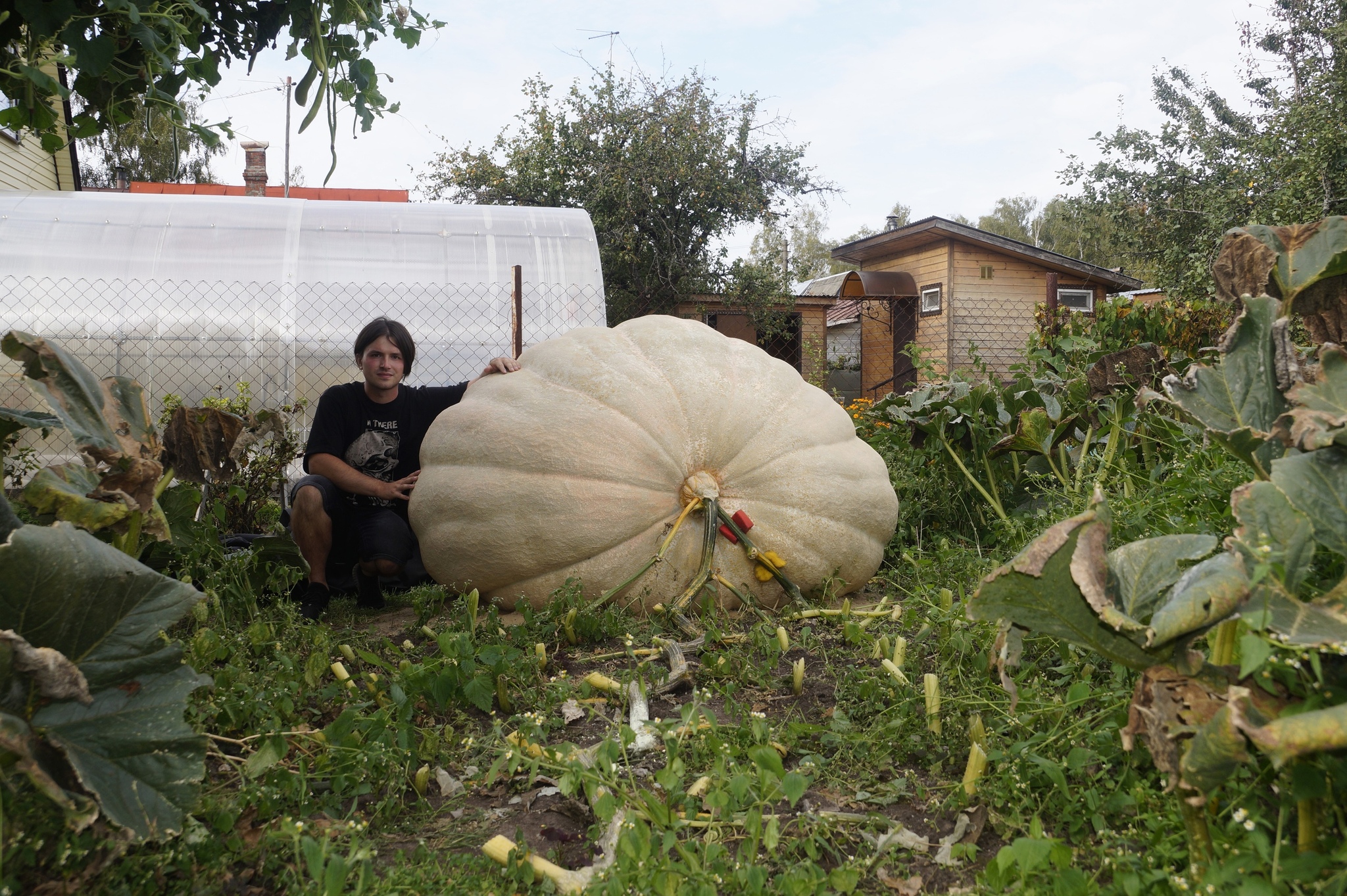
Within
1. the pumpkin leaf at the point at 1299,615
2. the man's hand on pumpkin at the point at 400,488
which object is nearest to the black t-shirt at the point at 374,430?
the man's hand on pumpkin at the point at 400,488

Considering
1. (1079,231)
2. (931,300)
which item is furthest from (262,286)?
(1079,231)

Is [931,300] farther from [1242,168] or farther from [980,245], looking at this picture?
[1242,168]

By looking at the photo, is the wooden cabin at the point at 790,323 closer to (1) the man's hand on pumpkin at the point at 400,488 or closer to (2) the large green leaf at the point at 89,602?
(1) the man's hand on pumpkin at the point at 400,488

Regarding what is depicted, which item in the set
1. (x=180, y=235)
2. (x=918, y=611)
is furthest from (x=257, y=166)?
(x=918, y=611)

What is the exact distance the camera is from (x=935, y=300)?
1622cm

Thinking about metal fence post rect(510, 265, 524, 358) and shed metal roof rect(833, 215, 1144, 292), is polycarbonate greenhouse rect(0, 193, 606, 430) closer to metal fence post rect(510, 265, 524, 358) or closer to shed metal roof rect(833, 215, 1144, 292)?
metal fence post rect(510, 265, 524, 358)

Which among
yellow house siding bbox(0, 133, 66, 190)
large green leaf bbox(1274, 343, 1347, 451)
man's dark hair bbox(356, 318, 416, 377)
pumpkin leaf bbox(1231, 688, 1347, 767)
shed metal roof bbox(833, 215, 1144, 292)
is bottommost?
pumpkin leaf bbox(1231, 688, 1347, 767)

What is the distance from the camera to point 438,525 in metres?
3.25

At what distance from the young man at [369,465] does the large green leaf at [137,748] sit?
216 cm

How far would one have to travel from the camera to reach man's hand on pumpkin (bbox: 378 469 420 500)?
12.1 ft

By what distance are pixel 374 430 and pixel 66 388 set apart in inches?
84.9

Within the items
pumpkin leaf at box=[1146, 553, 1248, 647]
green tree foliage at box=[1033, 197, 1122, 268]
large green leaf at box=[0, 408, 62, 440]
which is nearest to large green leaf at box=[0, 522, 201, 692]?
large green leaf at box=[0, 408, 62, 440]

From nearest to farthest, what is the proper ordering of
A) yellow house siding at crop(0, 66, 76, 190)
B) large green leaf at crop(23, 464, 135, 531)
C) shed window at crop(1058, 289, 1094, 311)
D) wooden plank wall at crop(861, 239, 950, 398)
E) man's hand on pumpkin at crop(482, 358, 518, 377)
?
large green leaf at crop(23, 464, 135, 531)
man's hand on pumpkin at crop(482, 358, 518, 377)
yellow house siding at crop(0, 66, 76, 190)
wooden plank wall at crop(861, 239, 950, 398)
shed window at crop(1058, 289, 1094, 311)

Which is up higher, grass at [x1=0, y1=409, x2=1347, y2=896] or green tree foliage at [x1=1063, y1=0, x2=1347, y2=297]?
green tree foliage at [x1=1063, y1=0, x2=1347, y2=297]
